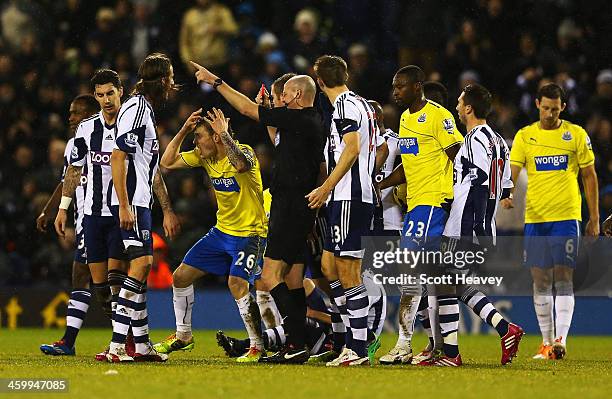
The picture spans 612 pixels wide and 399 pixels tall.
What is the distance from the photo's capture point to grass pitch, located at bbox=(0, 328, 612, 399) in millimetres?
6934

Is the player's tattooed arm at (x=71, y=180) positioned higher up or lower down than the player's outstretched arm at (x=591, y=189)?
lower down

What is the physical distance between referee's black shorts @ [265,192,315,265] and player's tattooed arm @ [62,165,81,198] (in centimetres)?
227

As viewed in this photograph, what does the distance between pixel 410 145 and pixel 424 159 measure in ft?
0.56

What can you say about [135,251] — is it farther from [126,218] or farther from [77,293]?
[77,293]

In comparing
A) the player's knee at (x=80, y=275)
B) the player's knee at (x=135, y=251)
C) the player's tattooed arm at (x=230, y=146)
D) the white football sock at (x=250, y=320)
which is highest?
the player's tattooed arm at (x=230, y=146)

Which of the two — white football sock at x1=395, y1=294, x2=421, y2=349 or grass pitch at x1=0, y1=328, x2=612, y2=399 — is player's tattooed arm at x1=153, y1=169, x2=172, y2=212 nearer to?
grass pitch at x1=0, y1=328, x2=612, y2=399

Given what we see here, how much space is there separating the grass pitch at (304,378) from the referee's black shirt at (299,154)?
1.41 metres

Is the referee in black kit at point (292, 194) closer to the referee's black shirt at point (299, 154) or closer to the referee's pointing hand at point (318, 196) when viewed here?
the referee's black shirt at point (299, 154)

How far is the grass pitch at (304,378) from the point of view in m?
6.93

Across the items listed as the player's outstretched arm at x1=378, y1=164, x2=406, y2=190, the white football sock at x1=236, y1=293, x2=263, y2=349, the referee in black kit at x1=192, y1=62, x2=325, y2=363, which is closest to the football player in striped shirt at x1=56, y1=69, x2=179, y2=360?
the white football sock at x1=236, y1=293, x2=263, y2=349

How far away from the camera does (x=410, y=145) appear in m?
9.88

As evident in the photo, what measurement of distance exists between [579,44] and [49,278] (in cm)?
816

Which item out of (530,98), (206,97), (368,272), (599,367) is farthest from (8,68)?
(599,367)

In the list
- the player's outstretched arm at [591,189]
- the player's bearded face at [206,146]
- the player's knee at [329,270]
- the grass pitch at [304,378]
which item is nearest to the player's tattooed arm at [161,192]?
the player's bearded face at [206,146]
